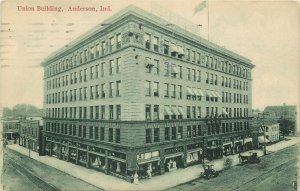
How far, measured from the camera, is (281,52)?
27875mm

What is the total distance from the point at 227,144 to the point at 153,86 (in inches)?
731

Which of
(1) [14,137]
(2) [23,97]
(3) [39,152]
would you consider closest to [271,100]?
(2) [23,97]

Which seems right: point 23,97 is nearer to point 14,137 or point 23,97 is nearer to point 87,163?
point 87,163

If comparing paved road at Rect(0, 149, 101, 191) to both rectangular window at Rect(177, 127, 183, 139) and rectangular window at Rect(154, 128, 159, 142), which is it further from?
rectangular window at Rect(177, 127, 183, 139)

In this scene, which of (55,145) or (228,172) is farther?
(55,145)

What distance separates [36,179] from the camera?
94.4 ft

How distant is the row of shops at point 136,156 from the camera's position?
27.1 metres

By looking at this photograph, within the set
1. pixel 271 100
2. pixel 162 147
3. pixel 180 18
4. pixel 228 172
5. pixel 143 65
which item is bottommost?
pixel 228 172

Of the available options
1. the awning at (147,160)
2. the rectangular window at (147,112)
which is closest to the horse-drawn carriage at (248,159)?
the awning at (147,160)

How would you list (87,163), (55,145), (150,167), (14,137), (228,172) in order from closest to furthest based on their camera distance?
(150,167) → (228,172) → (87,163) → (55,145) → (14,137)

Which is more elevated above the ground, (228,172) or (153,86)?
(153,86)

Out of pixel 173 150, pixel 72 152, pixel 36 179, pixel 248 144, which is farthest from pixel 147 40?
pixel 248 144

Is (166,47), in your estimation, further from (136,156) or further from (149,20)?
(136,156)

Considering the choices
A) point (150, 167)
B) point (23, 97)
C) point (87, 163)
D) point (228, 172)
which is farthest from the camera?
point (87, 163)
